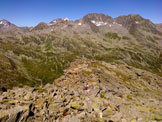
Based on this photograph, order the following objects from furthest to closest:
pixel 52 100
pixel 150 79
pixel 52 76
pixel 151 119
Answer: pixel 52 76 < pixel 150 79 < pixel 52 100 < pixel 151 119

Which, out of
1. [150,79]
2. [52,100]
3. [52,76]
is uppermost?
[52,100]

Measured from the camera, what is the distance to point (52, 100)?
79.7 feet

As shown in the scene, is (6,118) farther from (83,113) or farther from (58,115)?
(83,113)

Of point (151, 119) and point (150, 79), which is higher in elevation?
point (151, 119)

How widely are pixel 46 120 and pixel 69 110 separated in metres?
4.65

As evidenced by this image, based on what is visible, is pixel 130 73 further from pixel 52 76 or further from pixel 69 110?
pixel 52 76

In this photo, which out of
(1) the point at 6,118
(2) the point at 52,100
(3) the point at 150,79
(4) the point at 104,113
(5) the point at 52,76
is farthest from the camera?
(5) the point at 52,76

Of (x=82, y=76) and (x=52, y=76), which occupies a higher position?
(x=82, y=76)

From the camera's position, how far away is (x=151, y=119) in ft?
61.5

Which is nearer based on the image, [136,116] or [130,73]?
[136,116]

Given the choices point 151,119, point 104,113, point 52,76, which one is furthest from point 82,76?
point 52,76

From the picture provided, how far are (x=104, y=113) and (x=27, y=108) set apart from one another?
1423 cm

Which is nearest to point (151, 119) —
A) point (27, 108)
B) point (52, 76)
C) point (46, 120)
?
point (46, 120)

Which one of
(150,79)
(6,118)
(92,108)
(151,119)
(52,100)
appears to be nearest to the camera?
(6,118)
